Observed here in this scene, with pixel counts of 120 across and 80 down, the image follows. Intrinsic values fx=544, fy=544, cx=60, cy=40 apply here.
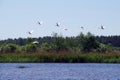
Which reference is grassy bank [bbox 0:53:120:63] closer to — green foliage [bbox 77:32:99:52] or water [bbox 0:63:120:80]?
water [bbox 0:63:120:80]

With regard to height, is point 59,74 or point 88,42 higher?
point 88,42

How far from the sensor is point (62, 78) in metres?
47.9

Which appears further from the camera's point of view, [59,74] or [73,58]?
[73,58]

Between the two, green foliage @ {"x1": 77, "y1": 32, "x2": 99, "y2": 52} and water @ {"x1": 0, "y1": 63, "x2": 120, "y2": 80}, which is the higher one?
green foliage @ {"x1": 77, "y1": 32, "x2": 99, "y2": 52}

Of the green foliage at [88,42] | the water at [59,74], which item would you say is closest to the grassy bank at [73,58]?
the water at [59,74]

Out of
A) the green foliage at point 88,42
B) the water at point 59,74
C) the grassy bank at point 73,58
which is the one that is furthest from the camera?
the green foliage at point 88,42

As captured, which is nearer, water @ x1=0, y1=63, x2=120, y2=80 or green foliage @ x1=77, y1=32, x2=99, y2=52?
water @ x1=0, y1=63, x2=120, y2=80

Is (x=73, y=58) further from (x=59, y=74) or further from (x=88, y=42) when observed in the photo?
(x=88, y=42)

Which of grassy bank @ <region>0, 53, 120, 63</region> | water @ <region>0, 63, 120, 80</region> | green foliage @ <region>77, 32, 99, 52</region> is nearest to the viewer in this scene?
water @ <region>0, 63, 120, 80</region>

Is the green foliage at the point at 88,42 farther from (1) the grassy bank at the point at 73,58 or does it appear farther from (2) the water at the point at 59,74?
(2) the water at the point at 59,74

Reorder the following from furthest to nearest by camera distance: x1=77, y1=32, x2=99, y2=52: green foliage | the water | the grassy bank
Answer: x1=77, y1=32, x2=99, y2=52: green foliage, the grassy bank, the water

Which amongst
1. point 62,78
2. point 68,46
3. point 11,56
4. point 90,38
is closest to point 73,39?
point 68,46

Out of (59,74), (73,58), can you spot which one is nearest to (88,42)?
(73,58)

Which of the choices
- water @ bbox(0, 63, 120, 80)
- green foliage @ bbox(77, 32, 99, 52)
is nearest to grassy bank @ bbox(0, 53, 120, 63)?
water @ bbox(0, 63, 120, 80)
